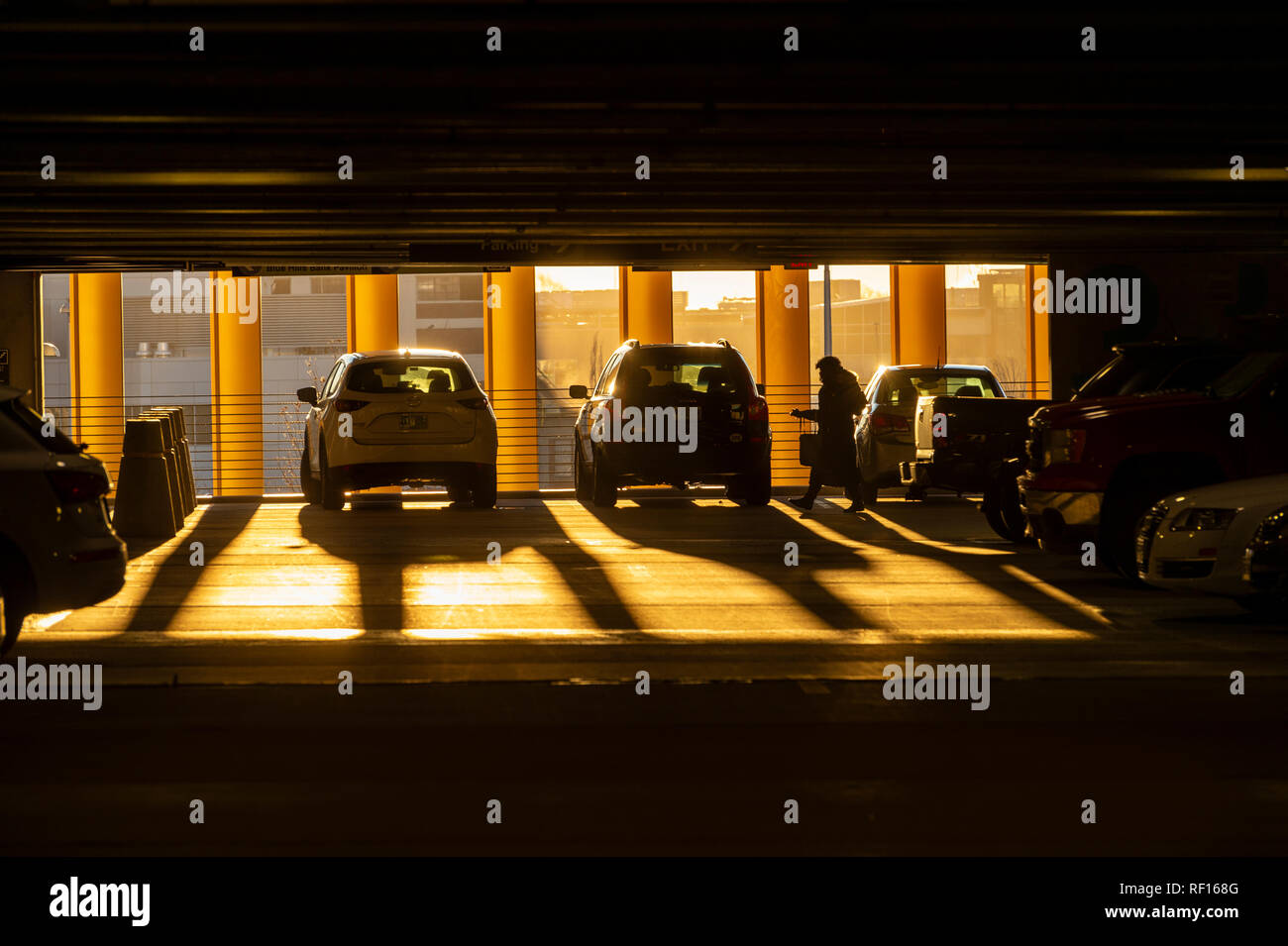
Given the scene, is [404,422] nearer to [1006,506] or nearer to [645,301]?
[1006,506]

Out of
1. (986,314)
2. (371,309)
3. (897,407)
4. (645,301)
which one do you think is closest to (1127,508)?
(897,407)

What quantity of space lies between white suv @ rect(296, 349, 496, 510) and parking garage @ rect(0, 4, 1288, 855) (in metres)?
0.76

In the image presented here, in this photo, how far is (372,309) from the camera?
1287 inches

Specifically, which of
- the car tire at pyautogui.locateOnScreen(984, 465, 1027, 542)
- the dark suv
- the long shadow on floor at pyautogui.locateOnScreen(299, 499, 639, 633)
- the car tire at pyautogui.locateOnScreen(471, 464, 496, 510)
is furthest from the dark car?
the car tire at pyautogui.locateOnScreen(471, 464, 496, 510)

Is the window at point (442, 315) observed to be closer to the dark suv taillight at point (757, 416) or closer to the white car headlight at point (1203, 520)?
the dark suv taillight at point (757, 416)

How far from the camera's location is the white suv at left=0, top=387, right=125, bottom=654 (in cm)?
849

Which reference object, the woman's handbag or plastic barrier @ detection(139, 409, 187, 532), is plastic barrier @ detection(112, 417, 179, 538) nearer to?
plastic barrier @ detection(139, 409, 187, 532)

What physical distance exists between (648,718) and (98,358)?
26.3m

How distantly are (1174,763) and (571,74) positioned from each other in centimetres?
718
